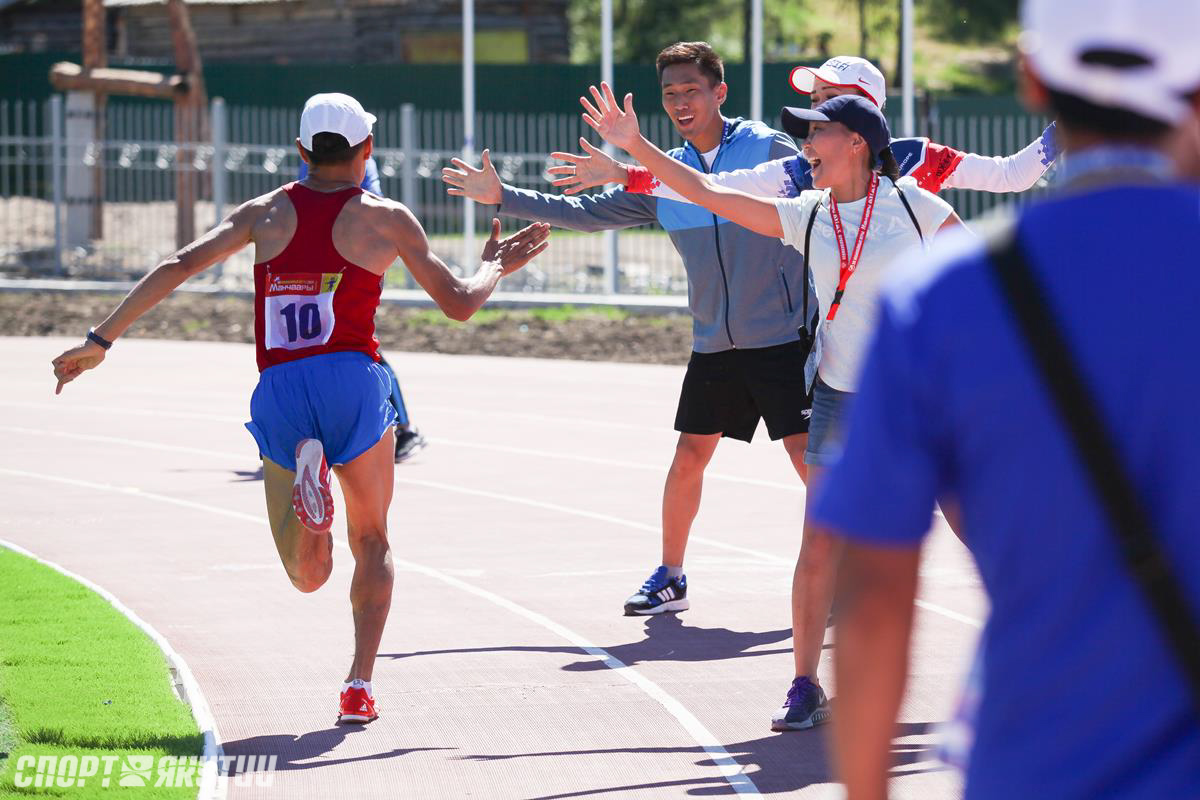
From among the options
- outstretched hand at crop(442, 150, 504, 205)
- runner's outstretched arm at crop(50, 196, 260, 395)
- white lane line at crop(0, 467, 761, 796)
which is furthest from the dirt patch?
runner's outstretched arm at crop(50, 196, 260, 395)

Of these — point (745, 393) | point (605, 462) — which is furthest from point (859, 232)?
point (605, 462)

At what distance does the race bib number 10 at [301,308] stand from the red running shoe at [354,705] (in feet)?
3.96

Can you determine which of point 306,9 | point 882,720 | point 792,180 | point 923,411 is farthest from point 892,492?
point 306,9

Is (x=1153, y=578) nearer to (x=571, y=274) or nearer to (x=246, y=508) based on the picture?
(x=246, y=508)

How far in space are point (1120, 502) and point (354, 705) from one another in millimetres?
4542

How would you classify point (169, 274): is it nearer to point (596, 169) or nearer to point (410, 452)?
point (596, 169)

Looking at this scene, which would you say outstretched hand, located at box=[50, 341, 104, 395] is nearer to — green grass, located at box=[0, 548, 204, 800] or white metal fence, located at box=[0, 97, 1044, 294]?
green grass, located at box=[0, 548, 204, 800]

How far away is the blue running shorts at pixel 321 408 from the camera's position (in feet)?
20.3

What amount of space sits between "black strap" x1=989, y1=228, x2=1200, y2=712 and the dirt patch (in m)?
16.2

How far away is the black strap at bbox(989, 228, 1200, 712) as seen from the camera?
2070 mm

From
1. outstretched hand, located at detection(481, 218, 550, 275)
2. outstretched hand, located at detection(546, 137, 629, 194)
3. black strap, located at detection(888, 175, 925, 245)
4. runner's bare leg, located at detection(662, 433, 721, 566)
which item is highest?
outstretched hand, located at detection(546, 137, 629, 194)

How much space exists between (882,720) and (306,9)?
38.5 m

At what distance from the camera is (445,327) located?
68.9 feet

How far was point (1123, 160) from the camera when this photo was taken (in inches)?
85.9
